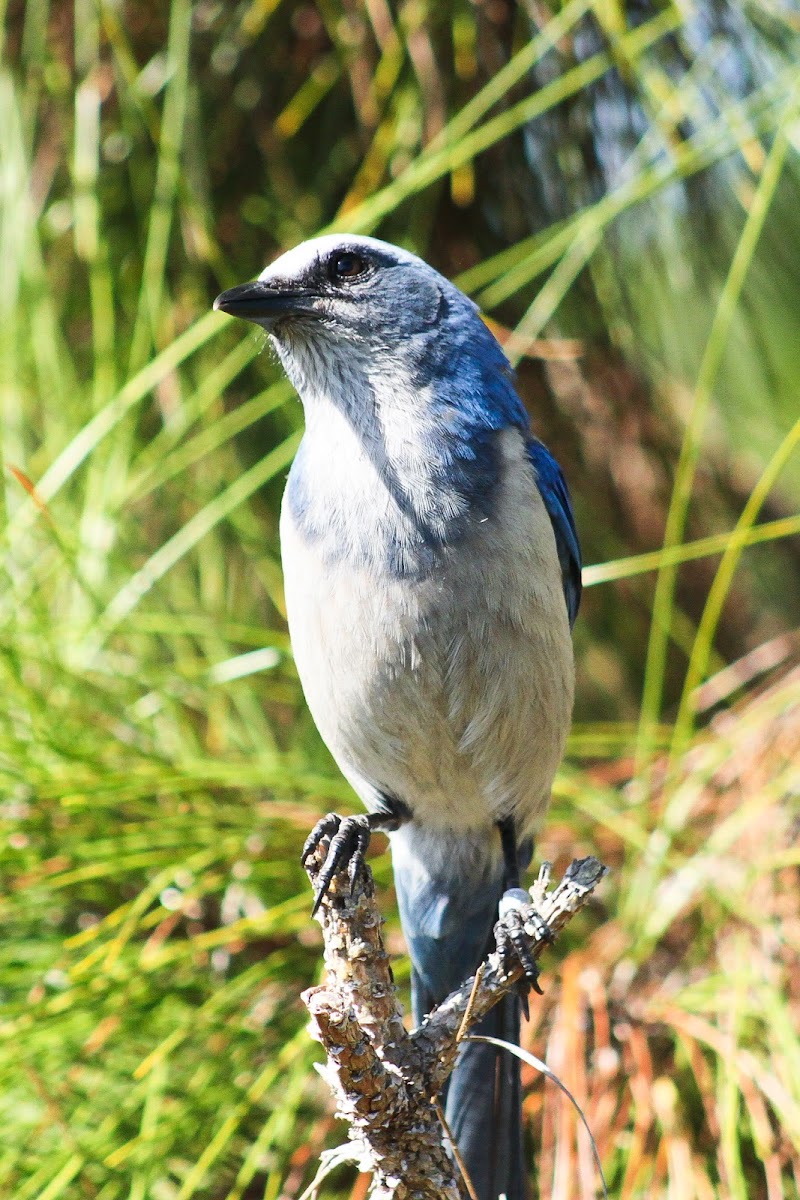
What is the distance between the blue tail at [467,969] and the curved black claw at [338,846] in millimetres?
298

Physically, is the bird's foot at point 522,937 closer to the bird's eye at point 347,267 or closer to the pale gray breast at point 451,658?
the pale gray breast at point 451,658

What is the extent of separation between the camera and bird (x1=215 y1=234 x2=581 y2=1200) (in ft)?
7.49

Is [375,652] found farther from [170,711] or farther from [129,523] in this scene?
[129,523]

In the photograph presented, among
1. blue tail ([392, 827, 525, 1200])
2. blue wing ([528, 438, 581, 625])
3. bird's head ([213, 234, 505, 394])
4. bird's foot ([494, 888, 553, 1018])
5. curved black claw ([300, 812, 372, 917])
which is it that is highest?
bird's head ([213, 234, 505, 394])

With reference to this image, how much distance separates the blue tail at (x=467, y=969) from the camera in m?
2.28

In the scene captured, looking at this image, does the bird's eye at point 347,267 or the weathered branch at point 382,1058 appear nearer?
the weathered branch at point 382,1058

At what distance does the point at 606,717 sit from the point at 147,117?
6.35ft

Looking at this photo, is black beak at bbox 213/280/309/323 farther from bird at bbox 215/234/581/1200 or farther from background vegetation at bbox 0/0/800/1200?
background vegetation at bbox 0/0/800/1200

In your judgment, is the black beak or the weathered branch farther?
the black beak

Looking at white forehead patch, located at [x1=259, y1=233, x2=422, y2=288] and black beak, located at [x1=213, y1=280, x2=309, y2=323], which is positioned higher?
white forehead patch, located at [x1=259, y1=233, x2=422, y2=288]

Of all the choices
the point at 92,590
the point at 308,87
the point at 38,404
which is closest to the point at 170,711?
the point at 92,590

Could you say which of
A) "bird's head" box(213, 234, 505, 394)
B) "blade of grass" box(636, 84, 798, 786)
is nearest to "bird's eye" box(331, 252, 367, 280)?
"bird's head" box(213, 234, 505, 394)

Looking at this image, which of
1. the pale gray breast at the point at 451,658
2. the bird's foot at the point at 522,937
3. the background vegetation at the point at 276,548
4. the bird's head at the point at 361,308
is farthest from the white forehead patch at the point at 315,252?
the bird's foot at the point at 522,937

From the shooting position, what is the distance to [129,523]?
313 cm
